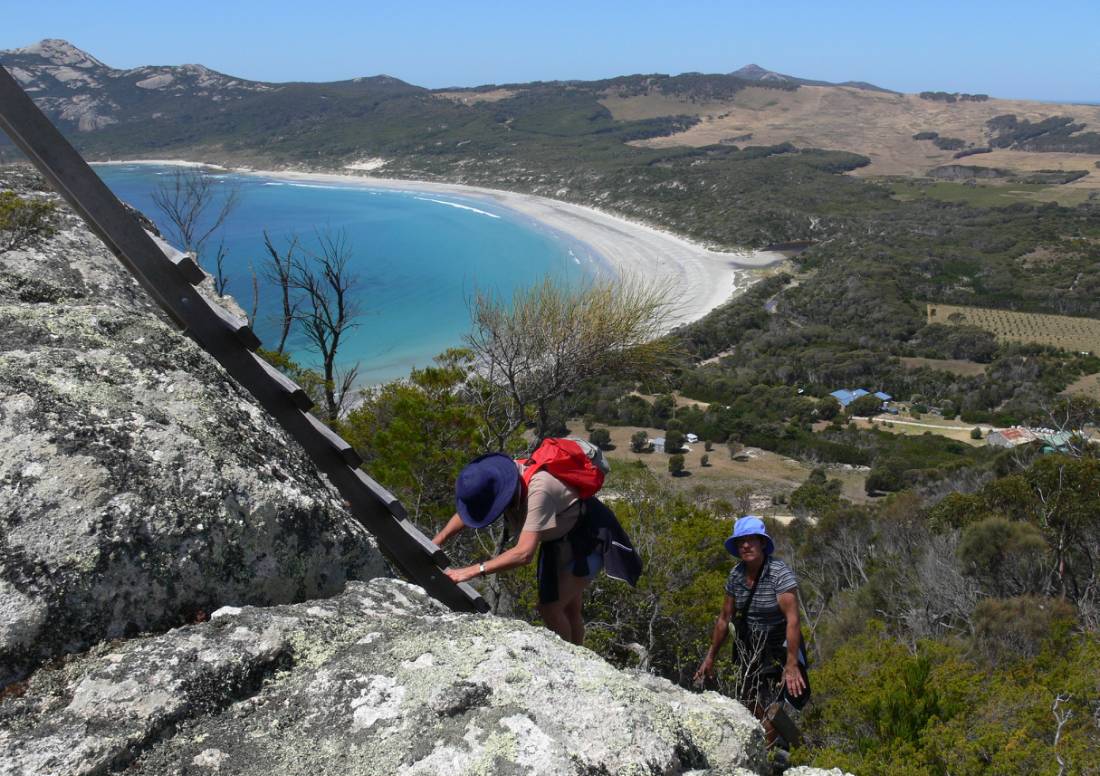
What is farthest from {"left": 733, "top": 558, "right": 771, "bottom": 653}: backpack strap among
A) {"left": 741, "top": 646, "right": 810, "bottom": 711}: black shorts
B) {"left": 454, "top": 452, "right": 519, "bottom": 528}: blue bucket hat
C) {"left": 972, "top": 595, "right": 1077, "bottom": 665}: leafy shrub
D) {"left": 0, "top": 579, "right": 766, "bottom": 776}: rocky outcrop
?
{"left": 972, "top": 595, "right": 1077, "bottom": 665}: leafy shrub

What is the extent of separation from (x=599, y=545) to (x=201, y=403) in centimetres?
174

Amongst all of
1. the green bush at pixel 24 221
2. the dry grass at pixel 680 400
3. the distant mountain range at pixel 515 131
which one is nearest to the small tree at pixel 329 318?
the green bush at pixel 24 221

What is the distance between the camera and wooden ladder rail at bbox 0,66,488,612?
102 inches

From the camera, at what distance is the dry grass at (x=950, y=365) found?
2076 inches

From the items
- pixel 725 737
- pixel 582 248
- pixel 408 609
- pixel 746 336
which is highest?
pixel 408 609

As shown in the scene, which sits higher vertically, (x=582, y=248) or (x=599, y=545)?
(x=599, y=545)

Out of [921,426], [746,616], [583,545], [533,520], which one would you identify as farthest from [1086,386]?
[533,520]

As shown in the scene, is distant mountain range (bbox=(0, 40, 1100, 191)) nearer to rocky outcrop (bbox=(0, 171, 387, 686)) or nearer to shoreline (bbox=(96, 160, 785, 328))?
shoreline (bbox=(96, 160, 785, 328))

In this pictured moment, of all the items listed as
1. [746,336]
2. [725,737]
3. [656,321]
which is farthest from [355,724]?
[746,336]

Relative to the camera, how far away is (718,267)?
73188mm

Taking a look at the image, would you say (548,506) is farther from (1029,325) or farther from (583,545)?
(1029,325)

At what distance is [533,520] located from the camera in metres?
2.90

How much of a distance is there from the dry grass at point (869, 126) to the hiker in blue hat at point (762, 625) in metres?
145

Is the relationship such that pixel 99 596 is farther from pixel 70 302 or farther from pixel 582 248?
pixel 582 248
